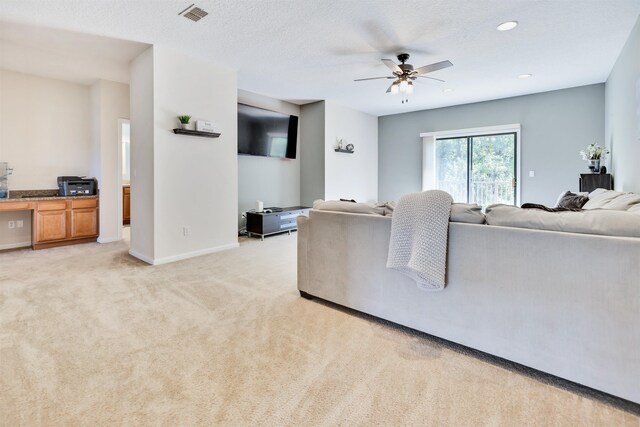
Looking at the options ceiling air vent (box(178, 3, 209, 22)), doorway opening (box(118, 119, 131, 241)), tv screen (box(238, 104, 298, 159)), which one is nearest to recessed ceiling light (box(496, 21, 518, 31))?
ceiling air vent (box(178, 3, 209, 22))

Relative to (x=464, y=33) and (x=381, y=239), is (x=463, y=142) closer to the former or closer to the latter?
(x=464, y=33)

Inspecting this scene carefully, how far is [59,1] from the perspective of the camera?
282 cm

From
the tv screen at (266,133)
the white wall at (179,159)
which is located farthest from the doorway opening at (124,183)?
the tv screen at (266,133)

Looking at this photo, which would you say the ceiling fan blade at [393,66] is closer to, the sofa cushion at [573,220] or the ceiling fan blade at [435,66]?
the ceiling fan blade at [435,66]

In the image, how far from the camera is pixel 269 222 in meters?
5.48

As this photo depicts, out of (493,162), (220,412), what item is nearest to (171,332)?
(220,412)

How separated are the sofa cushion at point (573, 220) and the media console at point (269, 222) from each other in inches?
146

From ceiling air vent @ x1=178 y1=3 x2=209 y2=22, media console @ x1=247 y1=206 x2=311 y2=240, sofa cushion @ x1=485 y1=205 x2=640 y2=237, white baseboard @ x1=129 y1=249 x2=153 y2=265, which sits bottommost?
white baseboard @ x1=129 y1=249 x2=153 y2=265

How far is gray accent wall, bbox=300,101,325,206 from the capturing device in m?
6.52

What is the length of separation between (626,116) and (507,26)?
167 centimetres

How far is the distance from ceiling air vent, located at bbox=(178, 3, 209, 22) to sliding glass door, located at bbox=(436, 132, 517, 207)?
5.42 metres

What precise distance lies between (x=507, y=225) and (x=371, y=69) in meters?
3.52

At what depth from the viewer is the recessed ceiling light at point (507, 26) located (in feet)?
10.5

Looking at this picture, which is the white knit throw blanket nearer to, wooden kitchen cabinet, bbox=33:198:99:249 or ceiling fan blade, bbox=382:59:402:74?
ceiling fan blade, bbox=382:59:402:74
